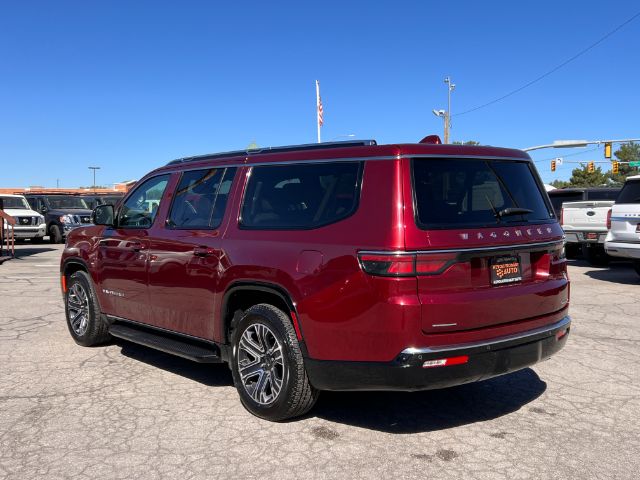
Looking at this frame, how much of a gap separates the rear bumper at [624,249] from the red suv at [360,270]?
7006 mm

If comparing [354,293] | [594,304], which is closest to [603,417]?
[354,293]

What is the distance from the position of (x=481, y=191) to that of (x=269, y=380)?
1912 mm

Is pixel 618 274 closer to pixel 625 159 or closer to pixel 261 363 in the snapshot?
pixel 261 363

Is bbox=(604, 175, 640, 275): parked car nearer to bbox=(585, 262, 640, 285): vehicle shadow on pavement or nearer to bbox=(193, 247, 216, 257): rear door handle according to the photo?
bbox=(585, 262, 640, 285): vehicle shadow on pavement

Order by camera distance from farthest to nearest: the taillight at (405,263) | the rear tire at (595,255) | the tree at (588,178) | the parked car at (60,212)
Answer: the tree at (588,178)
the parked car at (60,212)
the rear tire at (595,255)
the taillight at (405,263)

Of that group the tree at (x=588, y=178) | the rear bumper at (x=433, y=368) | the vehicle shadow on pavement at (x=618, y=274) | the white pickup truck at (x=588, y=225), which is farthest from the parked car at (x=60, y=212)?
the tree at (x=588, y=178)

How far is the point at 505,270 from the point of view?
377 cm

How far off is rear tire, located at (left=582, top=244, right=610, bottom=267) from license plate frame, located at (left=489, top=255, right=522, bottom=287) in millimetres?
11259

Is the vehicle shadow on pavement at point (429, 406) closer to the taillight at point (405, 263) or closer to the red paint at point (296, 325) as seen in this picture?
the red paint at point (296, 325)

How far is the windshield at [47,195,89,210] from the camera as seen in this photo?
80.9 feet

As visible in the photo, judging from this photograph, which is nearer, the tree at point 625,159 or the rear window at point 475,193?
the rear window at point 475,193

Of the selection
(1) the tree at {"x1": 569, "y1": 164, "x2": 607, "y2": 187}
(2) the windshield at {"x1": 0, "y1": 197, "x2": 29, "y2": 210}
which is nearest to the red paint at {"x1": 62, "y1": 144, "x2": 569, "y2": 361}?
(2) the windshield at {"x1": 0, "y1": 197, "x2": 29, "y2": 210}

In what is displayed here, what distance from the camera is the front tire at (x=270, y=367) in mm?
3900

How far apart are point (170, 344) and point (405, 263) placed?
2.36 m
